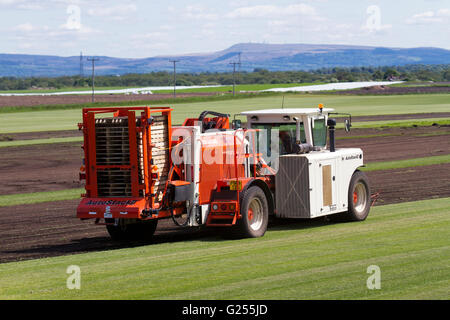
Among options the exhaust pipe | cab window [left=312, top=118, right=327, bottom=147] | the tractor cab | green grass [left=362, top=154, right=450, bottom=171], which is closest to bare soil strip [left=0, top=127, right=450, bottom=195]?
green grass [left=362, top=154, right=450, bottom=171]

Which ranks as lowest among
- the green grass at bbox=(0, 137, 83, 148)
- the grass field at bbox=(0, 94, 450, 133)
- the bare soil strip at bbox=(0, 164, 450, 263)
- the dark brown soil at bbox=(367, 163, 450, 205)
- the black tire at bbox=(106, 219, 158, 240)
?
the dark brown soil at bbox=(367, 163, 450, 205)

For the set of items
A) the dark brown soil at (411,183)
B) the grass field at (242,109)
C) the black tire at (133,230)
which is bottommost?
the dark brown soil at (411,183)

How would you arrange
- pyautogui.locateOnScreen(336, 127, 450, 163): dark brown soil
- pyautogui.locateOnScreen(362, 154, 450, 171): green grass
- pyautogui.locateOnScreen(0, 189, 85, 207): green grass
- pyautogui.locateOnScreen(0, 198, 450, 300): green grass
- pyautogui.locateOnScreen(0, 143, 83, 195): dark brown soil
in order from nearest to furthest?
pyautogui.locateOnScreen(0, 198, 450, 300): green grass
pyautogui.locateOnScreen(0, 189, 85, 207): green grass
pyautogui.locateOnScreen(0, 143, 83, 195): dark brown soil
pyautogui.locateOnScreen(362, 154, 450, 171): green grass
pyautogui.locateOnScreen(336, 127, 450, 163): dark brown soil

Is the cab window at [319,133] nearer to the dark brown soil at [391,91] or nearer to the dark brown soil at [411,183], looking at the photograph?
the dark brown soil at [411,183]

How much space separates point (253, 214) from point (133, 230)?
8.62 feet

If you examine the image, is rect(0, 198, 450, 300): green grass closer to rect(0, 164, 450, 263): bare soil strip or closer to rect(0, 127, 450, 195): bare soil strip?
rect(0, 164, 450, 263): bare soil strip

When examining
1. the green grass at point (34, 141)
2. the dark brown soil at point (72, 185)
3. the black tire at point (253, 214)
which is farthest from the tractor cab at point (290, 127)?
the green grass at point (34, 141)

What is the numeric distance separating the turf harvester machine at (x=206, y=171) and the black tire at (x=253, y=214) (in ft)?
0.07

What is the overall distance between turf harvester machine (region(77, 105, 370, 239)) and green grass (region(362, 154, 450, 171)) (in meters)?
15.2

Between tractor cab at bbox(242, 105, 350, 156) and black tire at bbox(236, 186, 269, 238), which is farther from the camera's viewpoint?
tractor cab at bbox(242, 105, 350, 156)

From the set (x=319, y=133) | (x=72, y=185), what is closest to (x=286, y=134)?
(x=319, y=133)

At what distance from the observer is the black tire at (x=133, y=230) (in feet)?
53.1

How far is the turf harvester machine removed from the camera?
1440cm

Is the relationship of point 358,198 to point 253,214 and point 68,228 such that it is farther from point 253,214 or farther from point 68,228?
point 68,228
